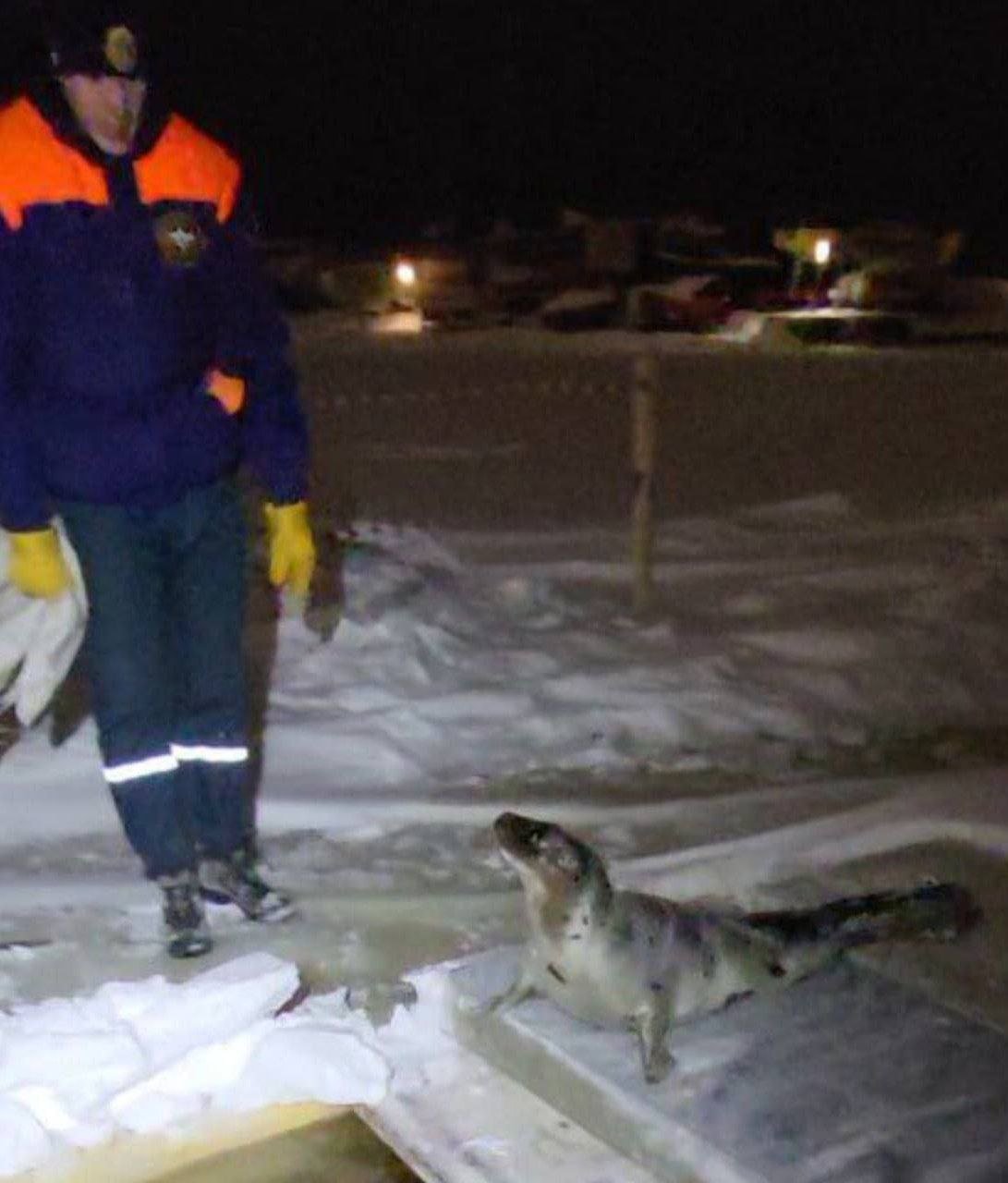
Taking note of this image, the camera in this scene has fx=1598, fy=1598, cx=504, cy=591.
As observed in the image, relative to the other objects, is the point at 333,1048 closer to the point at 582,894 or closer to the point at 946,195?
the point at 582,894

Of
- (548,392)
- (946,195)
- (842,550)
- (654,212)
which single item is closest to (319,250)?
(654,212)

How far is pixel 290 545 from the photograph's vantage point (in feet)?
12.9

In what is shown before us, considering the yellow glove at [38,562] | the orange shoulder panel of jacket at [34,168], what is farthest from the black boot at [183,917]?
the orange shoulder panel of jacket at [34,168]

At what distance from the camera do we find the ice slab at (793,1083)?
2607 mm

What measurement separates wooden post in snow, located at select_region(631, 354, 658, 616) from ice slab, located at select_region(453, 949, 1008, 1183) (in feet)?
11.3

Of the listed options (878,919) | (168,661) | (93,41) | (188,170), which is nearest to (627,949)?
(878,919)

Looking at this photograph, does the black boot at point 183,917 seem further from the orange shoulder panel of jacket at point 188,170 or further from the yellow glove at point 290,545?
the orange shoulder panel of jacket at point 188,170

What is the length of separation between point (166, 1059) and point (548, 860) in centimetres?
80

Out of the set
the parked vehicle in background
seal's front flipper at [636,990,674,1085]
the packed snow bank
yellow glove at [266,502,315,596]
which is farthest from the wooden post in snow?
the parked vehicle in background

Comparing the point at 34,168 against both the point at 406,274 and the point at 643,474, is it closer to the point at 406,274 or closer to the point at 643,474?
the point at 643,474

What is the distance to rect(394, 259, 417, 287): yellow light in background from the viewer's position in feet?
95.0

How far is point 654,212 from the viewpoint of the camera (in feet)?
130

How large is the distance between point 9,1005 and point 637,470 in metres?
3.80

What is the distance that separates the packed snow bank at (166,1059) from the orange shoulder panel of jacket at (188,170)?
5.40 feet
